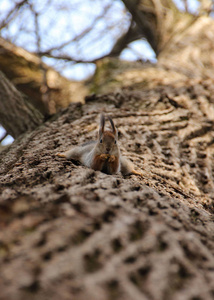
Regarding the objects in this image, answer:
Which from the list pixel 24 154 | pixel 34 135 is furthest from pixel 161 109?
pixel 24 154

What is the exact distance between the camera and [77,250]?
0.69 metres

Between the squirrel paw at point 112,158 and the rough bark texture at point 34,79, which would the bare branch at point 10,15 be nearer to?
the rough bark texture at point 34,79

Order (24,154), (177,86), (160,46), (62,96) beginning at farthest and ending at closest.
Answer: (160,46) < (62,96) < (177,86) < (24,154)

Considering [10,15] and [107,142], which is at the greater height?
[10,15]

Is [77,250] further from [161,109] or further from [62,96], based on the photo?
[62,96]

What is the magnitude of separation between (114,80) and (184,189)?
1.94m

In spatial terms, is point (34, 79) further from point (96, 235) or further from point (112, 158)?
point (96, 235)

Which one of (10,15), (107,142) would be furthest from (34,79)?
(107,142)

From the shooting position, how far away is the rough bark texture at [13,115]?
7.84ft

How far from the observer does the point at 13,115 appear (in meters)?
2.41

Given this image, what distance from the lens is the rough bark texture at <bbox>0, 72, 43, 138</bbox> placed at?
7.84 feet

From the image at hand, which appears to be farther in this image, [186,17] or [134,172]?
[186,17]

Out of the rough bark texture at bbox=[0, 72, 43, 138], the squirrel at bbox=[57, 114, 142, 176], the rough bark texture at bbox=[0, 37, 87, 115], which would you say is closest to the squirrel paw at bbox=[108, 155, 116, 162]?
the squirrel at bbox=[57, 114, 142, 176]

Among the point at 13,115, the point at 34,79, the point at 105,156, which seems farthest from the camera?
the point at 34,79
